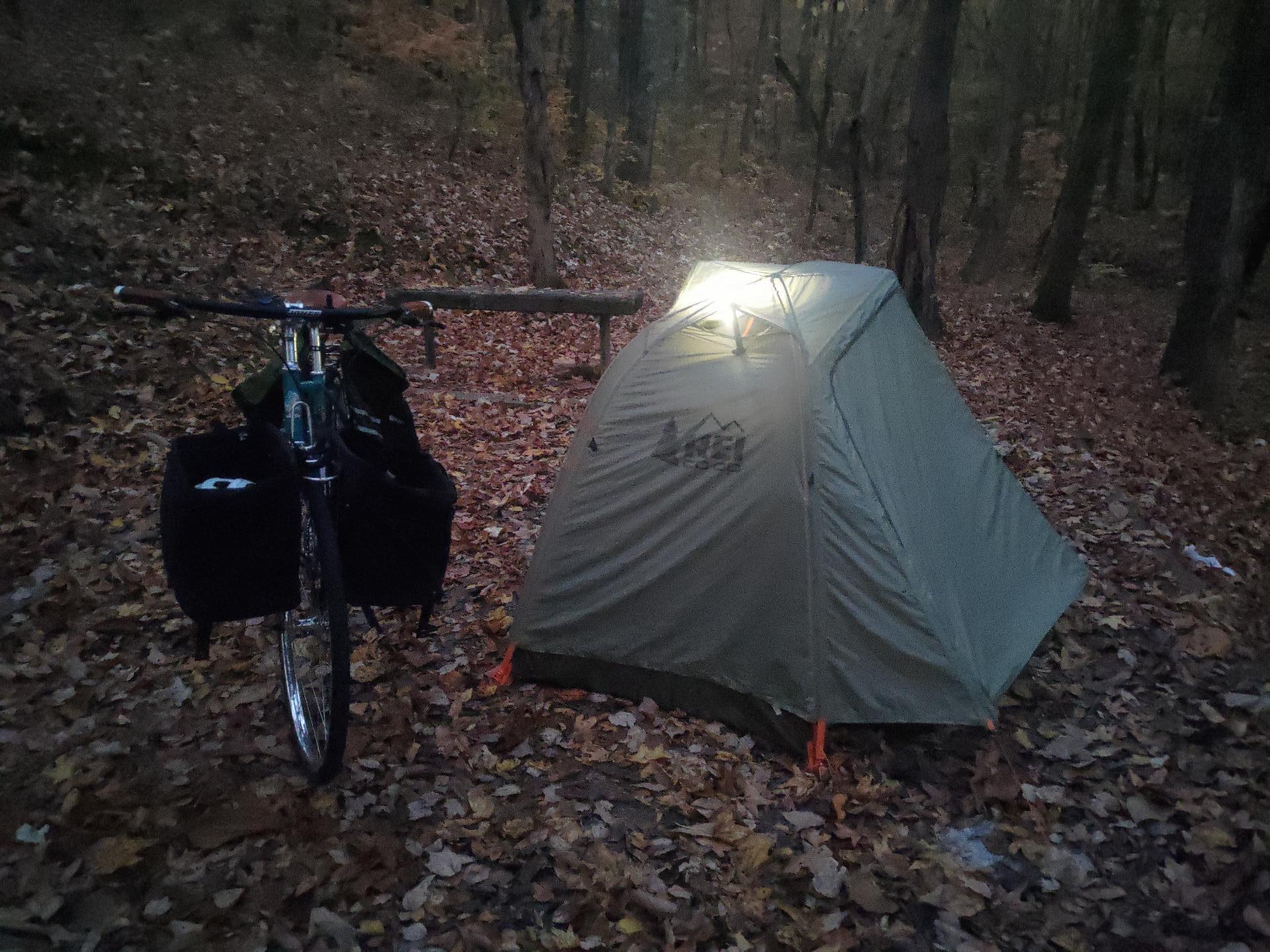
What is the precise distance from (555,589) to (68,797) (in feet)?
7.05

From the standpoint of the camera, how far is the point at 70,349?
6.62 meters

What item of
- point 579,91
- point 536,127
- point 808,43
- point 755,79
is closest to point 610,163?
point 579,91

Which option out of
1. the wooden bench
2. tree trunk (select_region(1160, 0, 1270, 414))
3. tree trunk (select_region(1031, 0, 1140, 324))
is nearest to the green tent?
the wooden bench

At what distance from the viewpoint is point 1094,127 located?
1238 centimetres

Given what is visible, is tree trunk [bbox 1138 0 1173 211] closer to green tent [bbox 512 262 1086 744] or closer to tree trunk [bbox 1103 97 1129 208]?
tree trunk [bbox 1103 97 1129 208]

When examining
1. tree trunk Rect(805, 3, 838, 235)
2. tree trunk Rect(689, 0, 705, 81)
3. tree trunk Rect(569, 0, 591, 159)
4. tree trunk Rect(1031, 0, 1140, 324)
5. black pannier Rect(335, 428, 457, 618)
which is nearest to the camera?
black pannier Rect(335, 428, 457, 618)

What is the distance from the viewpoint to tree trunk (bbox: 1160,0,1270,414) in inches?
321

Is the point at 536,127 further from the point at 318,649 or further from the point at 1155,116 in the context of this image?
the point at 1155,116

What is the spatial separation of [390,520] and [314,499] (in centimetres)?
29

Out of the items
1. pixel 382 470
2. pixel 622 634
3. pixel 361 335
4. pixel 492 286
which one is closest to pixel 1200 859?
pixel 622 634

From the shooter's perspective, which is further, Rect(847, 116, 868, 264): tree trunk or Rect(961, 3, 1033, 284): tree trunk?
Rect(961, 3, 1033, 284): tree trunk

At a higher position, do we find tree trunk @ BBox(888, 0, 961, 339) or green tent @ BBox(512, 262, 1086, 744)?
tree trunk @ BBox(888, 0, 961, 339)

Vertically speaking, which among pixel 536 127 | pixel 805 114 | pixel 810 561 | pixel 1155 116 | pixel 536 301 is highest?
pixel 805 114

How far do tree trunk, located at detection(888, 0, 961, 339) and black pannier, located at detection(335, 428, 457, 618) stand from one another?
8.68 meters
